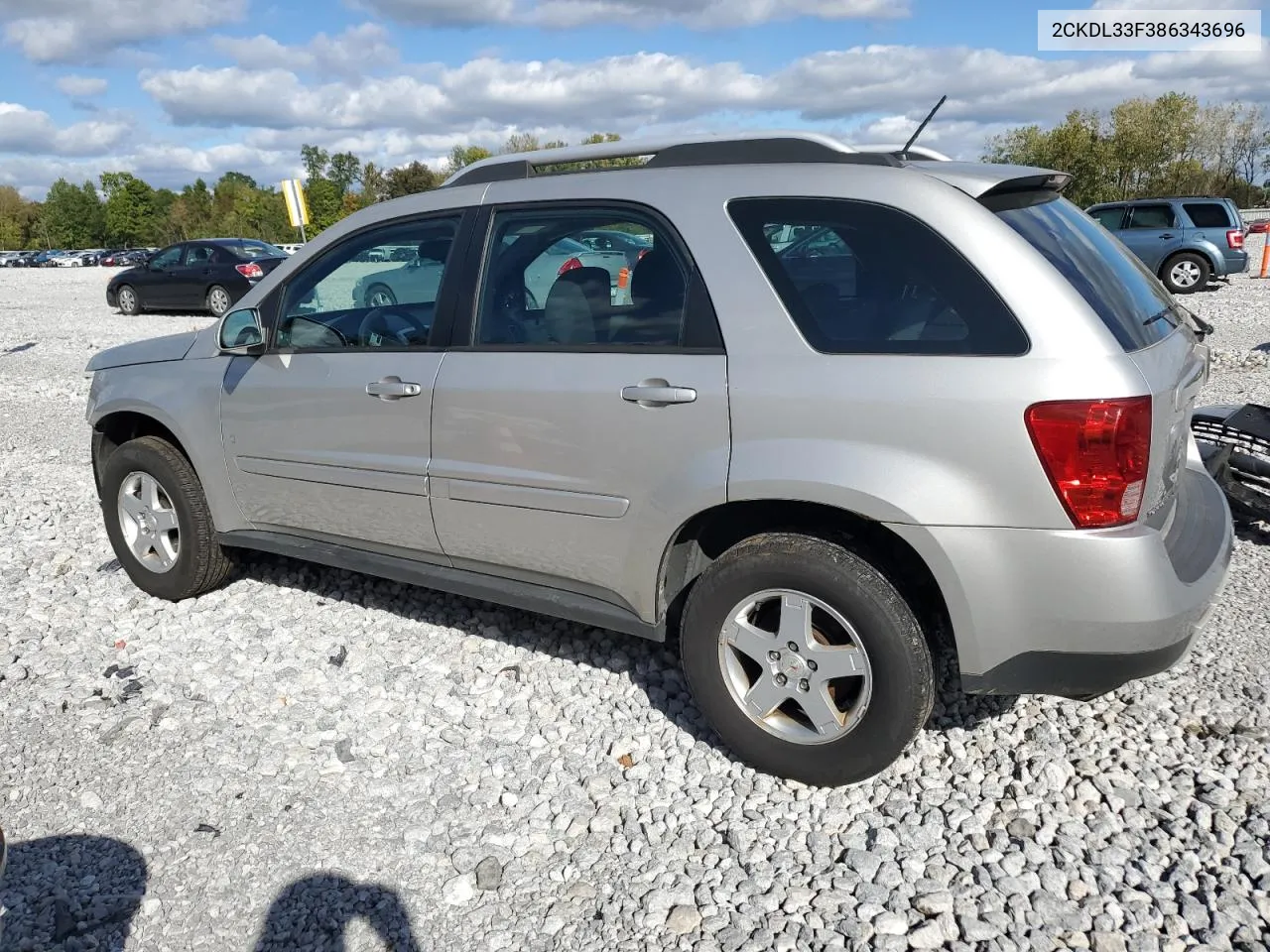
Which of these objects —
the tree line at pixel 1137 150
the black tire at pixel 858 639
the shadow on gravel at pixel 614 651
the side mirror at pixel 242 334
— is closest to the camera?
the black tire at pixel 858 639

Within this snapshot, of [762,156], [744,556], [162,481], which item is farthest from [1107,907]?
[162,481]

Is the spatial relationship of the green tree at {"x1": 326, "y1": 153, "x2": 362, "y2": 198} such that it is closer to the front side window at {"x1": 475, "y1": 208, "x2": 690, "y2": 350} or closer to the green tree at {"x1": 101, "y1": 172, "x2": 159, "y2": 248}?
the green tree at {"x1": 101, "y1": 172, "x2": 159, "y2": 248}

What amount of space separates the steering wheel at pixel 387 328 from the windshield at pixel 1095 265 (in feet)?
6.86

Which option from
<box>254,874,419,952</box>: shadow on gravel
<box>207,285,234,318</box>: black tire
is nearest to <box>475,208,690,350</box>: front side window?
<box>254,874,419,952</box>: shadow on gravel

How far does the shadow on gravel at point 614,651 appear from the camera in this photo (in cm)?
361

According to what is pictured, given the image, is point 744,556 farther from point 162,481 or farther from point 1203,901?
point 162,481

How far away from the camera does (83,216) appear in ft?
355

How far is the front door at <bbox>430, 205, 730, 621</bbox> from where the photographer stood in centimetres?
311

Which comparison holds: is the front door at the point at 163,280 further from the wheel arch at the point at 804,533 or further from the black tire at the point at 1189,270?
the wheel arch at the point at 804,533

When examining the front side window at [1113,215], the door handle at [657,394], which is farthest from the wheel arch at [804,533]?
the front side window at [1113,215]

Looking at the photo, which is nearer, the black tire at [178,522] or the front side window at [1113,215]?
the black tire at [178,522]

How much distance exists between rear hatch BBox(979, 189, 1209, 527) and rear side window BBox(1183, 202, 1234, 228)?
654 inches

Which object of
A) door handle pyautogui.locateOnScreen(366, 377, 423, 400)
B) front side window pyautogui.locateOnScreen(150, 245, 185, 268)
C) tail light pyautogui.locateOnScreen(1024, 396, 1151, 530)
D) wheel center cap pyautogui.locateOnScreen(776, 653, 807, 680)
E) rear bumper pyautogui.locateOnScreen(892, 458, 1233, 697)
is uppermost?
front side window pyautogui.locateOnScreen(150, 245, 185, 268)

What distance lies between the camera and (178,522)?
469 cm
